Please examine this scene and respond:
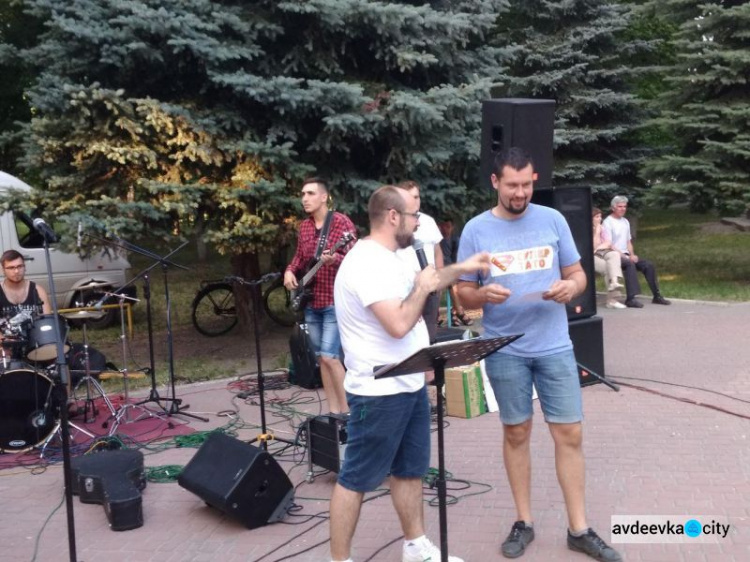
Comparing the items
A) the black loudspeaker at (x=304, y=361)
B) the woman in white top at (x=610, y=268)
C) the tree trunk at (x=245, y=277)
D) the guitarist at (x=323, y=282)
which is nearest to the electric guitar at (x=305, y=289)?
the guitarist at (x=323, y=282)

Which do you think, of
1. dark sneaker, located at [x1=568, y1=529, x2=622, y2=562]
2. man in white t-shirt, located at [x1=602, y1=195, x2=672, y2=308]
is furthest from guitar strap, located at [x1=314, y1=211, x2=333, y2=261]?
man in white t-shirt, located at [x1=602, y1=195, x2=672, y2=308]

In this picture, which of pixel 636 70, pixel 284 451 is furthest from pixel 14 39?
pixel 636 70

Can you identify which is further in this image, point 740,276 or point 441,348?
point 740,276

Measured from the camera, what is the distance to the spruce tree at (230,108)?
895 cm

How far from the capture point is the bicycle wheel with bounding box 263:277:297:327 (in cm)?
1262

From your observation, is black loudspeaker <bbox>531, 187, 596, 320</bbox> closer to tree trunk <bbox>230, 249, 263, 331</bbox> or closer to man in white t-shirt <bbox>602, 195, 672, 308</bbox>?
tree trunk <bbox>230, 249, 263, 331</bbox>

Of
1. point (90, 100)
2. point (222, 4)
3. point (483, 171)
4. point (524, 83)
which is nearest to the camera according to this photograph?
point (483, 171)

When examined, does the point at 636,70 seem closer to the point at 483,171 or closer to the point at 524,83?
the point at 524,83

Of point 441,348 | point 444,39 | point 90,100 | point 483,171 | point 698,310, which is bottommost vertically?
point 698,310

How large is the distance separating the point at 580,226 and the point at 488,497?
3.57 meters

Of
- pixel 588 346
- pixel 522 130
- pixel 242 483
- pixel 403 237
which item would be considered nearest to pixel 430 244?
pixel 522 130

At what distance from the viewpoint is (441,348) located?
3.67 meters

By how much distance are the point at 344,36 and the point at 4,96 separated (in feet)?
25.5

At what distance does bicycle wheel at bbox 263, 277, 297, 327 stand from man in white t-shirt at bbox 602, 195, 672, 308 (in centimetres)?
501
